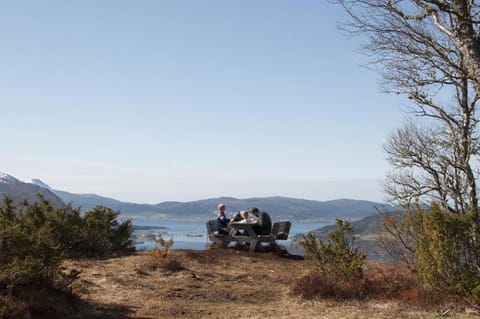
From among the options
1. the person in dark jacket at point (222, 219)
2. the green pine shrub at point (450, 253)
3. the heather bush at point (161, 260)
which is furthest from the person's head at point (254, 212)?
the green pine shrub at point (450, 253)

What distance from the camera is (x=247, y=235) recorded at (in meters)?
16.5

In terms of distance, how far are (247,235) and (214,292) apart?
21.1ft

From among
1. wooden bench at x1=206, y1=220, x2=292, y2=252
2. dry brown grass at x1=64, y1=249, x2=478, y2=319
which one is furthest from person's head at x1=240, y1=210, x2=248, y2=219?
dry brown grass at x1=64, y1=249, x2=478, y2=319

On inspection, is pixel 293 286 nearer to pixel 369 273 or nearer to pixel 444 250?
pixel 369 273

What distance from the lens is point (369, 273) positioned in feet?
33.5

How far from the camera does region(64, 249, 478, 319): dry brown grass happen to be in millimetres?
8023

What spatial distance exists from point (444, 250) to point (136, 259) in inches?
325

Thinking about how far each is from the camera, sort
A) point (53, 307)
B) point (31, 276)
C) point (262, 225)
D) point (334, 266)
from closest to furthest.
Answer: point (53, 307), point (31, 276), point (334, 266), point (262, 225)

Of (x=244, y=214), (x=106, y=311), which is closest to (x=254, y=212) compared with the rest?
(x=244, y=214)

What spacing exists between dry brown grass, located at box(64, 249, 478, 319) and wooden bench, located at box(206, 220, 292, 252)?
1.42 metres

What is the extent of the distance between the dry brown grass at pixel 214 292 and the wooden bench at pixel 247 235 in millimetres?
1421

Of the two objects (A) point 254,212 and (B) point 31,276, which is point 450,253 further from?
(A) point 254,212

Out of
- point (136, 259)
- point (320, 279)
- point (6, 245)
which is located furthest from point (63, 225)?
point (320, 279)

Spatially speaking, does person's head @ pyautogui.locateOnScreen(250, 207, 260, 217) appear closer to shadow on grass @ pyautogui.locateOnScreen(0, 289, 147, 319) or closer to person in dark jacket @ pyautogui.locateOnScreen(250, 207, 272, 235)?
person in dark jacket @ pyautogui.locateOnScreen(250, 207, 272, 235)
